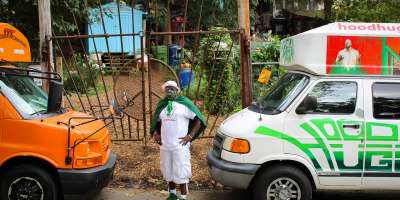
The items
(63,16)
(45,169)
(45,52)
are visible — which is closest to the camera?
(45,169)

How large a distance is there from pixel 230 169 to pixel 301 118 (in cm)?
103

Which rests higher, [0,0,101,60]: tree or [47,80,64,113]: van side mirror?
[0,0,101,60]: tree

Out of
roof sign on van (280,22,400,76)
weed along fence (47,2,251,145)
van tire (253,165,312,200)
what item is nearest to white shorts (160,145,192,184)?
van tire (253,165,312,200)

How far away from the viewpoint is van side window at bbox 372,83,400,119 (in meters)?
5.86

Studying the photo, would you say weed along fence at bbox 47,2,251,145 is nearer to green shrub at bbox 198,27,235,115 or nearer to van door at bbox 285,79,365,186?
green shrub at bbox 198,27,235,115

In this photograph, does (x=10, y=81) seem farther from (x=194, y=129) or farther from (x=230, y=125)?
(x=230, y=125)

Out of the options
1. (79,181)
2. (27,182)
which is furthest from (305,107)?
(27,182)

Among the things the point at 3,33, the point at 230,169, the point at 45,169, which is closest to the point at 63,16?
the point at 3,33

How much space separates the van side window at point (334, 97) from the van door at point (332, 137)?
11 mm

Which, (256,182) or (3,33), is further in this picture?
(3,33)

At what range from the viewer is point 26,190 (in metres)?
5.62

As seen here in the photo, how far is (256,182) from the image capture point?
586 centimetres

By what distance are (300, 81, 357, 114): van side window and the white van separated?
0.04 ft

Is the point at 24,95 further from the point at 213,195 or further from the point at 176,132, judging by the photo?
the point at 213,195
